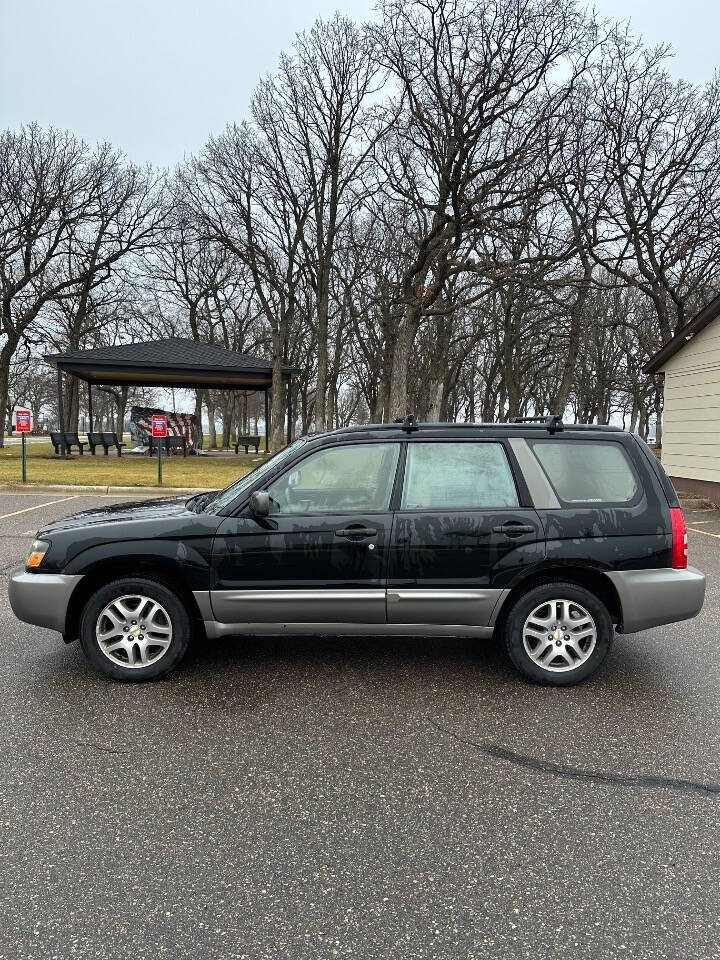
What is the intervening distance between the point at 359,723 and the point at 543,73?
19.9 m

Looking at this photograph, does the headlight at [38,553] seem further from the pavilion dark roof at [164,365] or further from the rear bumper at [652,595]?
the pavilion dark roof at [164,365]

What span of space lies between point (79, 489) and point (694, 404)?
598 inches

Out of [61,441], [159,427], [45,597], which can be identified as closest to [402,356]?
[159,427]

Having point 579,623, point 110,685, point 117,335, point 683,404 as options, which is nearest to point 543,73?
point 683,404

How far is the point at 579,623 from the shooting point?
385 cm

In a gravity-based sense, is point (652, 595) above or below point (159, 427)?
below

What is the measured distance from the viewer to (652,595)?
3861 millimetres

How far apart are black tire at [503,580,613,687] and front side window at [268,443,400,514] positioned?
1.11 metres

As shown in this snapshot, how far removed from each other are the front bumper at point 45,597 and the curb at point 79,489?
34.5 feet

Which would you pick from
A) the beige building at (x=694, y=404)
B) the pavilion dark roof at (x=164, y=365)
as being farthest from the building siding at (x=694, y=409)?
the pavilion dark roof at (x=164, y=365)

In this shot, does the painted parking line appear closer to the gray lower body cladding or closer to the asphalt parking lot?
the asphalt parking lot

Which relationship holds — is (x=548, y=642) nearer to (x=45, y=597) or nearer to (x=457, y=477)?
(x=457, y=477)

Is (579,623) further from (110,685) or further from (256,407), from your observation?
(256,407)

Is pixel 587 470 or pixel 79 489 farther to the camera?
pixel 79 489
